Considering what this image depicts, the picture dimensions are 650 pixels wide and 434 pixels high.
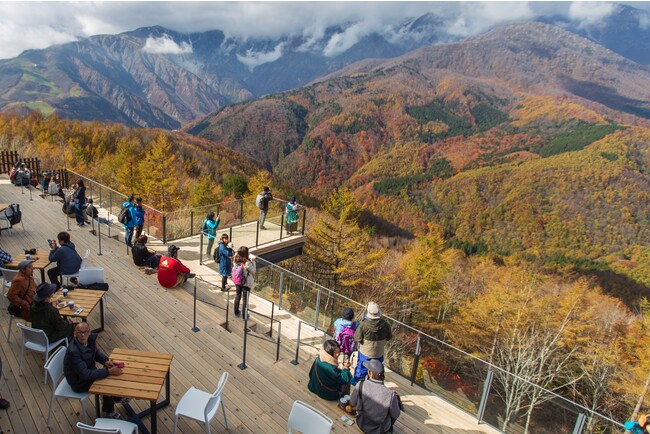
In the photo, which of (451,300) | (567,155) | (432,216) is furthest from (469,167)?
(451,300)

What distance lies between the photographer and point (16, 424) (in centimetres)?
475

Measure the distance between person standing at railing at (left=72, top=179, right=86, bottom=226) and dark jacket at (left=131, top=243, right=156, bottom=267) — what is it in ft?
13.2

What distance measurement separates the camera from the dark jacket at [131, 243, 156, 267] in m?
9.45

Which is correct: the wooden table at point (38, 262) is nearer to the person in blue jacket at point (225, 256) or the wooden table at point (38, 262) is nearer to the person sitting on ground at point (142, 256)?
the person sitting on ground at point (142, 256)

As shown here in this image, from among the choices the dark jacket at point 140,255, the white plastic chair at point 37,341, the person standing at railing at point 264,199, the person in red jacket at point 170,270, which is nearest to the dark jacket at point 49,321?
the white plastic chair at point 37,341

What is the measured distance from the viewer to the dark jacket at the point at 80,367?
4301 mm

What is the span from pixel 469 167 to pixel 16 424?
185 m

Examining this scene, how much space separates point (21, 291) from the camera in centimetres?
588

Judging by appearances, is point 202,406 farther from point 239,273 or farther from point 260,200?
point 260,200

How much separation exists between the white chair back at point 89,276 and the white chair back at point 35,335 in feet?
7.23

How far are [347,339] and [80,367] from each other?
3.63 m

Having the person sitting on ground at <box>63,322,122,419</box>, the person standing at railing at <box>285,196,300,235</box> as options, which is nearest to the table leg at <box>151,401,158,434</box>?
the person sitting on ground at <box>63,322,122,419</box>

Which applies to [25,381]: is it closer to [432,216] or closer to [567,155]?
[432,216]

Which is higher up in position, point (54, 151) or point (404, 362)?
point (404, 362)
